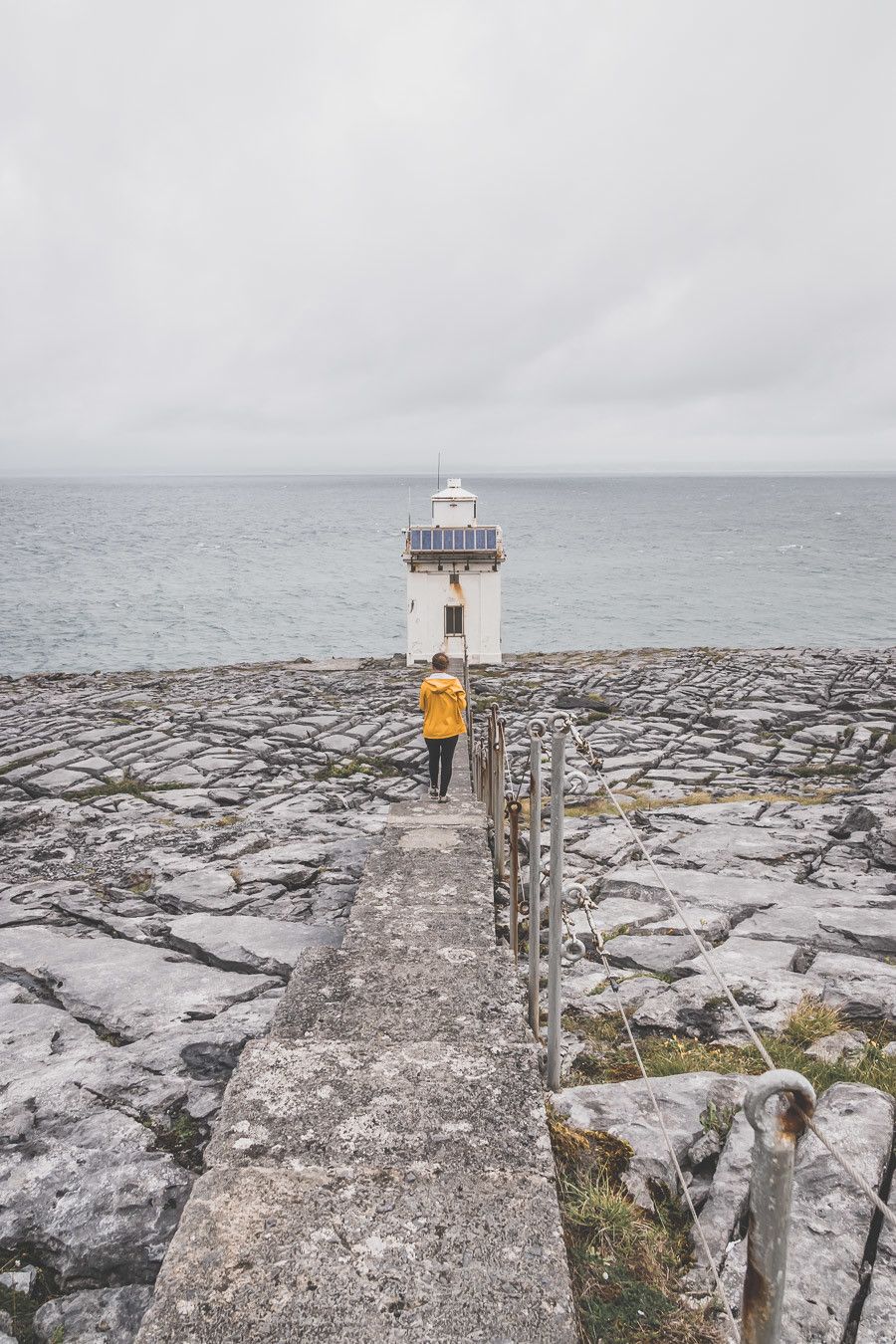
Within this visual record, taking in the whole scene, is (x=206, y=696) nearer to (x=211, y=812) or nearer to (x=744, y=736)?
(x=211, y=812)

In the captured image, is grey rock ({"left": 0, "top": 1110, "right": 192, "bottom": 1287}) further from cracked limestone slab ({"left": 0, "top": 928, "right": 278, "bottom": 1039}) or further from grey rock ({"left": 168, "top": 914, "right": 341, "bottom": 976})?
grey rock ({"left": 168, "top": 914, "right": 341, "bottom": 976})

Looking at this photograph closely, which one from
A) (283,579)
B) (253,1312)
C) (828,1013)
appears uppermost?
(253,1312)

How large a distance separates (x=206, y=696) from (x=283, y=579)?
62401 millimetres

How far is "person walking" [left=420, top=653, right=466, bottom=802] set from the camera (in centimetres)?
910

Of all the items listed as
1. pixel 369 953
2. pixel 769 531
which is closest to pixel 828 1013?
pixel 369 953

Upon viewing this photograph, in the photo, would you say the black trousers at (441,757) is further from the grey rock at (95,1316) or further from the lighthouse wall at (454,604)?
the lighthouse wall at (454,604)

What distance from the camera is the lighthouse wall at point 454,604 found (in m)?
31.0

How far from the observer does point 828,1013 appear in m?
5.03

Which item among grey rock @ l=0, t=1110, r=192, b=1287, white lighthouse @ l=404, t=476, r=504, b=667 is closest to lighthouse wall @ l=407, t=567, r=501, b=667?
white lighthouse @ l=404, t=476, r=504, b=667

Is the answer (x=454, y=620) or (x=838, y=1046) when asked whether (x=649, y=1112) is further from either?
(x=454, y=620)

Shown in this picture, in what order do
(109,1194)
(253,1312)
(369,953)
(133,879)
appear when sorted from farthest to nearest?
(133,879), (369,953), (109,1194), (253,1312)

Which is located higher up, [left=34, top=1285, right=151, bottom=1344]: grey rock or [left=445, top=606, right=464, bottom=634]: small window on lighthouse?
[left=34, top=1285, right=151, bottom=1344]: grey rock

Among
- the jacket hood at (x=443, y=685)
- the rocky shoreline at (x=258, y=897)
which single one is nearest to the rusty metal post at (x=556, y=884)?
the rocky shoreline at (x=258, y=897)

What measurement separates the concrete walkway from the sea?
42481 mm
